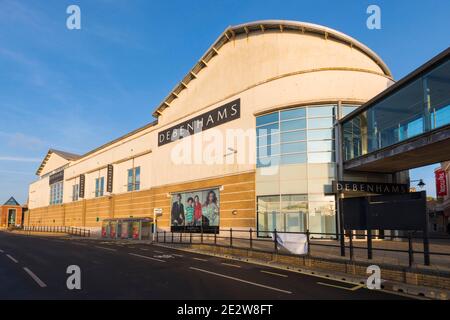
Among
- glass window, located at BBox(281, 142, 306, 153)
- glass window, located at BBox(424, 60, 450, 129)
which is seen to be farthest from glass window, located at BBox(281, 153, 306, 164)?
glass window, located at BBox(424, 60, 450, 129)

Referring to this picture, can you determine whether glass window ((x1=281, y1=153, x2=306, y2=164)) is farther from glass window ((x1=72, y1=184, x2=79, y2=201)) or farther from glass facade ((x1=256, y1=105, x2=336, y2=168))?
glass window ((x1=72, y1=184, x2=79, y2=201))

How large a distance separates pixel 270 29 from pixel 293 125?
9425 mm

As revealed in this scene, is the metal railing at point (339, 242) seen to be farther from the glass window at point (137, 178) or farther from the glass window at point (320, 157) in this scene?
the glass window at point (137, 178)

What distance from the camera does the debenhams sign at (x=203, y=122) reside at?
99.8 feet

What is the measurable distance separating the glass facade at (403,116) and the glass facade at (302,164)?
1.59m

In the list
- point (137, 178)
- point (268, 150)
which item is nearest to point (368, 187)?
point (268, 150)

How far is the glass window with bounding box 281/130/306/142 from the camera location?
25.2m

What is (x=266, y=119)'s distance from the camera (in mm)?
27469
